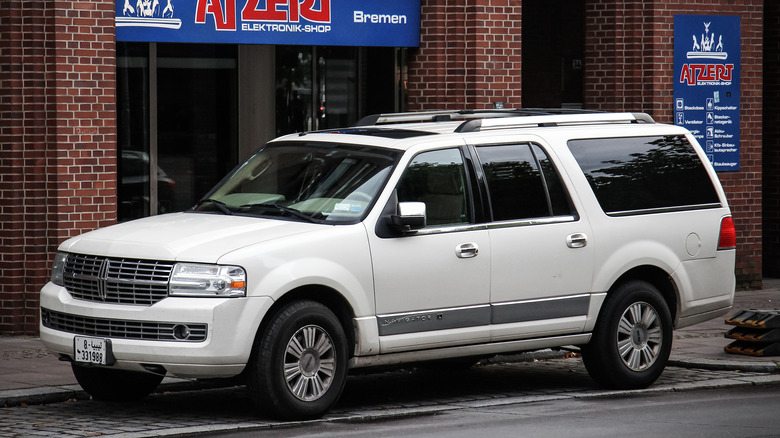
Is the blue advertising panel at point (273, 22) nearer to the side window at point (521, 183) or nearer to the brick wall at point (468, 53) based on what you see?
the brick wall at point (468, 53)

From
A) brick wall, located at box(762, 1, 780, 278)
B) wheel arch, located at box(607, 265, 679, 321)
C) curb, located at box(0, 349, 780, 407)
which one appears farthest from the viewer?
brick wall, located at box(762, 1, 780, 278)

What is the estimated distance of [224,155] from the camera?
15258mm

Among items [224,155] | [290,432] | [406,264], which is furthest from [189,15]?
[290,432]

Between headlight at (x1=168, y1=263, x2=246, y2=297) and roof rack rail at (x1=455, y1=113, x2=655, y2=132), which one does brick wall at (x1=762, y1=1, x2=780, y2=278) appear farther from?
headlight at (x1=168, y1=263, x2=246, y2=297)

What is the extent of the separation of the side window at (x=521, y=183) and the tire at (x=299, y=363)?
5.35 ft

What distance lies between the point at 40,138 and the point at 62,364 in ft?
8.91

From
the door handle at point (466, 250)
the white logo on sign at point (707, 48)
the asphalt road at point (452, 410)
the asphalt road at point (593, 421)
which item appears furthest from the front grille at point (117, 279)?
the white logo on sign at point (707, 48)

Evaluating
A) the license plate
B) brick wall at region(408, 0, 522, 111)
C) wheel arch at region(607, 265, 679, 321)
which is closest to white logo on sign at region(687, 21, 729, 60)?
brick wall at region(408, 0, 522, 111)

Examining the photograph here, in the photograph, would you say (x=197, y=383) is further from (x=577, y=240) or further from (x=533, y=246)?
(x=577, y=240)

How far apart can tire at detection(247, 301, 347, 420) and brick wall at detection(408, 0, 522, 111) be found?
7413 millimetres

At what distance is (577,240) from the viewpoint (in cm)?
970

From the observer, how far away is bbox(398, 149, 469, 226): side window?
29.9 ft

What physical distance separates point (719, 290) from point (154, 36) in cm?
623

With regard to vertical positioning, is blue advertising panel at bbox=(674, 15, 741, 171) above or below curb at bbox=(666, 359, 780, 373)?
above
